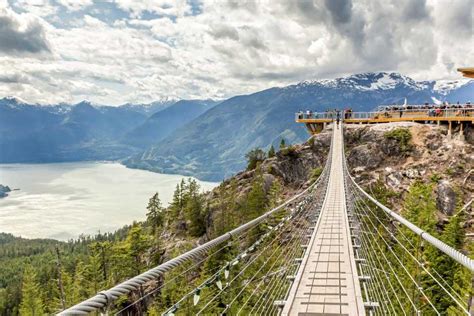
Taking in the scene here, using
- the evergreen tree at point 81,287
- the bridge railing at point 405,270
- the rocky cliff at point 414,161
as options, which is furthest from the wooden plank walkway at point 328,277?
the evergreen tree at point 81,287

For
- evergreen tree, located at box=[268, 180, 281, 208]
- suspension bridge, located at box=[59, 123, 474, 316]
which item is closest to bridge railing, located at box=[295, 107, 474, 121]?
evergreen tree, located at box=[268, 180, 281, 208]

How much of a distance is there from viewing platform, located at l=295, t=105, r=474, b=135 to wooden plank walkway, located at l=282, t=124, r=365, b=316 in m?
16.2

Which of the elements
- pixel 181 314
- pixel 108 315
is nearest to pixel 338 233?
pixel 108 315

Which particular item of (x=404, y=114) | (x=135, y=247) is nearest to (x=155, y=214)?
(x=135, y=247)

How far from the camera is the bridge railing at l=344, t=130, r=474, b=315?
353 centimetres

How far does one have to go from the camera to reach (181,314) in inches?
717

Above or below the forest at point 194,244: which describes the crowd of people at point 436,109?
above

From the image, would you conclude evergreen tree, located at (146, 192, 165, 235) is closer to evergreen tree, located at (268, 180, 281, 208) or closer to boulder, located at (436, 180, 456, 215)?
evergreen tree, located at (268, 180, 281, 208)

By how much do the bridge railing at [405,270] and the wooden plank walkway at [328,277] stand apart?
20 centimetres

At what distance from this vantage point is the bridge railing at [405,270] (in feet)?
11.6

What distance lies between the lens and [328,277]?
19.9ft

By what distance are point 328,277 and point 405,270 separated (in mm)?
2196

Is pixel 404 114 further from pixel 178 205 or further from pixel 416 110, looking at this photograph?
pixel 178 205

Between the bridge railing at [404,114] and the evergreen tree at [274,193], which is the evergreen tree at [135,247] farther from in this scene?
the bridge railing at [404,114]
